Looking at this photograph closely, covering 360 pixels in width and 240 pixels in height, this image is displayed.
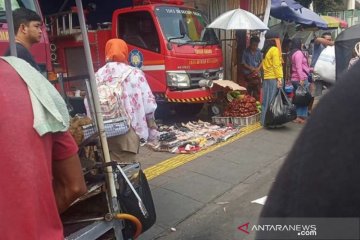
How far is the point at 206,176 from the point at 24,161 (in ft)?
13.1

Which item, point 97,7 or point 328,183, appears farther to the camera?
point 97,7

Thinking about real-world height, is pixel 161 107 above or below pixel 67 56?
below

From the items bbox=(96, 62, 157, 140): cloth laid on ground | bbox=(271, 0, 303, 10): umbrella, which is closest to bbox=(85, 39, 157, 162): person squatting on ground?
bbox=(96, 62, 157, 140): cloth laid on ground

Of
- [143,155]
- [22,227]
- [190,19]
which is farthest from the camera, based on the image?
[190,19]

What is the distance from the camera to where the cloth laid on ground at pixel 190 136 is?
21.5 ft

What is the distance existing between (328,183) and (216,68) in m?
7.87

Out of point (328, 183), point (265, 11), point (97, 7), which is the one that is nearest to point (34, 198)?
point (328, 183)

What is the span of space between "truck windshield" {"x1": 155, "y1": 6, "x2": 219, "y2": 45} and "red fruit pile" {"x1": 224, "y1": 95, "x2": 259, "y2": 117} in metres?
1.33

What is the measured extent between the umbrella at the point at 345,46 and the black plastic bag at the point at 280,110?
114 cm

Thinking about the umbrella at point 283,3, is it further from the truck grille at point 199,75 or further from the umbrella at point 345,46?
the umbrella at point 345,46

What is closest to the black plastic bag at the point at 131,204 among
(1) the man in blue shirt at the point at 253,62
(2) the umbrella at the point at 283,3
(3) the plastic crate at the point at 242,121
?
(3) the plastic crate at the point at 242,121

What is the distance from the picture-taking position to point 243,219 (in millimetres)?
4094

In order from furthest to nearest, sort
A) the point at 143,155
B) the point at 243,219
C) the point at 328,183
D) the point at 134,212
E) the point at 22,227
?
the point at 143,155 < the point at 243,219 < the point at 134,212 < the point at 22,227 < the point at 328,183

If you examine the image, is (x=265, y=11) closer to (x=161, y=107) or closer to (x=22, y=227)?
(x=161, y=107)
